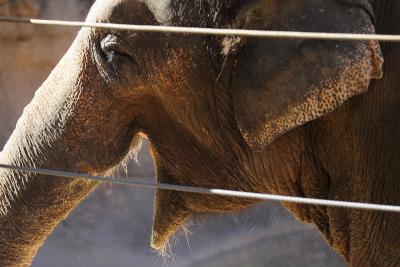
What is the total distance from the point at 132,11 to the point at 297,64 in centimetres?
37

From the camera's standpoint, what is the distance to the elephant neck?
1.91 metres

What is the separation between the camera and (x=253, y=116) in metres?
1.68

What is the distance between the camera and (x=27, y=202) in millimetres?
1924

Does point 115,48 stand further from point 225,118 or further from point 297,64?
point 297,64

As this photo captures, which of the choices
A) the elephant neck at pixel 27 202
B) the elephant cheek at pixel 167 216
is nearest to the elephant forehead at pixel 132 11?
the elephant neck at pixel 27 202

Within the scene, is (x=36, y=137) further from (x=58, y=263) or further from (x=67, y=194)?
(x=58, y=263)

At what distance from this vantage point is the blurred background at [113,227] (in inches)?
177

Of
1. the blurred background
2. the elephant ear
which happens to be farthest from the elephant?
the blurred background

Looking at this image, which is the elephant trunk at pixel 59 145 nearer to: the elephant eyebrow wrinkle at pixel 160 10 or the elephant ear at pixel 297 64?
the elephant eyebrow wrinkle at pixel 160 10

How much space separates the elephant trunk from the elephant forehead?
108 millimetres

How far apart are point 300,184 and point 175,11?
1.50 feet

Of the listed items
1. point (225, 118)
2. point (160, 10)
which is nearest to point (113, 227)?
point (225, 118)

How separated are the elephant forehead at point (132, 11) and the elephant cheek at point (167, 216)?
0.46m

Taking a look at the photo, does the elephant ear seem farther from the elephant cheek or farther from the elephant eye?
the elephant cheek
